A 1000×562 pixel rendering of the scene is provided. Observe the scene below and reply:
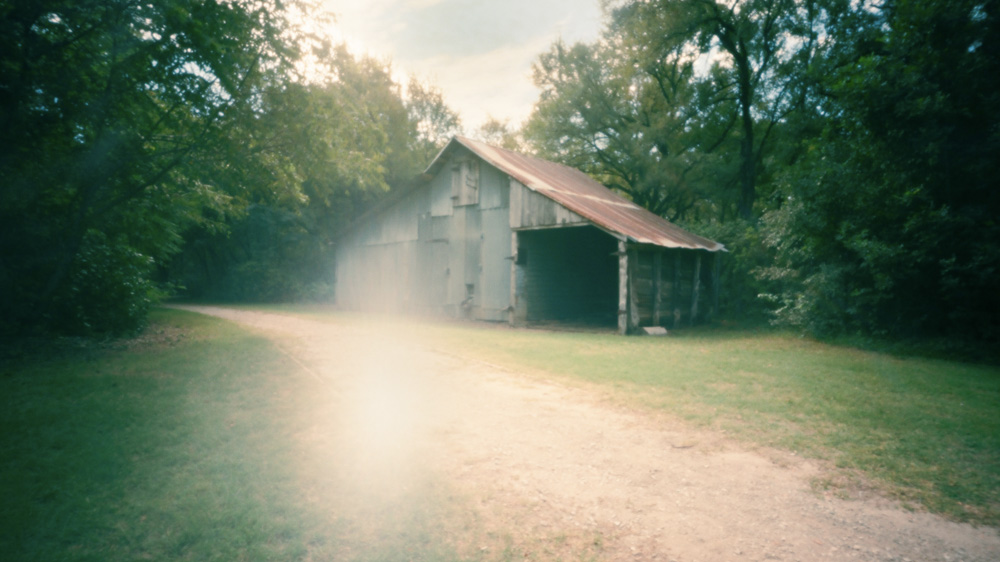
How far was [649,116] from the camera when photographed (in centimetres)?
3284

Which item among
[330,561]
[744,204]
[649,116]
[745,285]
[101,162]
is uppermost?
[649,116]

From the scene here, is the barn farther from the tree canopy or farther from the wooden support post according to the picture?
the tree canopy

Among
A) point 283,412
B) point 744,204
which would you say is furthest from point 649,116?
point 283,412

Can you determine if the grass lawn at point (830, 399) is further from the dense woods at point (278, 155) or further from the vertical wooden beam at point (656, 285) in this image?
the vertical wooden beam at point (656, 285)

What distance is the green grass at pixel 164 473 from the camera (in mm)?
3266

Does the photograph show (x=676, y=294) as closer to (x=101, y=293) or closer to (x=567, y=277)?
(x=567, y=277)

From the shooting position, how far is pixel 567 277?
20672mm

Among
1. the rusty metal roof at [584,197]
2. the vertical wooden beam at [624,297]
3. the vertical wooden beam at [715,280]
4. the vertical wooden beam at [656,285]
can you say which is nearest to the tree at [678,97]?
the vertical wooden beam at [715,280]

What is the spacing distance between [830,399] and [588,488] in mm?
4905

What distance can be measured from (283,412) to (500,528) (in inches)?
142

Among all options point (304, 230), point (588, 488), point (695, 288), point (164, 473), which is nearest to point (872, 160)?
point (695, 288)

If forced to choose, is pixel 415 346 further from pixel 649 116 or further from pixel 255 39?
pixel 649 116

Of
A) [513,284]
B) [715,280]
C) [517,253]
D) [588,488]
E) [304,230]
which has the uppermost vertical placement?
[304,230]

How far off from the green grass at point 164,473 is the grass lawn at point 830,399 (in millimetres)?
3845
